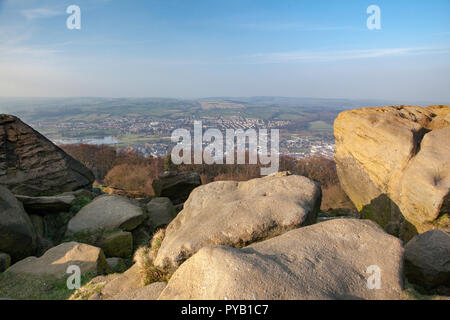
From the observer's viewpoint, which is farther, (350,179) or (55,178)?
(55,178)

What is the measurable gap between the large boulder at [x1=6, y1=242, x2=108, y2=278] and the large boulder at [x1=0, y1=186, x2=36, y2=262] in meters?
0.64

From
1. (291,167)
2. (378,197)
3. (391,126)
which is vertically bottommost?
(291,167)

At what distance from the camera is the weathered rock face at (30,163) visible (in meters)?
12.7

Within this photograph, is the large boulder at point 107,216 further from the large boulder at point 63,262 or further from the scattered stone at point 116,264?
the large boulder at point 63,262

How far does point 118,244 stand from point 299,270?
26.5ft

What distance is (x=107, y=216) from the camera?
11.5 meters

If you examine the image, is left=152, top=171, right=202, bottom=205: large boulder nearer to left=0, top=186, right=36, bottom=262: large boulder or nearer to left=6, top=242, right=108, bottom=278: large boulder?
left=0, top=186, right=36, bottom=262: large boulder

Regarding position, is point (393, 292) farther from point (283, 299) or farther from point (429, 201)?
point (429, 201)

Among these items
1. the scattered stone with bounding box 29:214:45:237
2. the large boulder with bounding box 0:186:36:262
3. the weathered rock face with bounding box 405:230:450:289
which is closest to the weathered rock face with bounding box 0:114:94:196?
the scattered stone with bounding box 29:214:45:237

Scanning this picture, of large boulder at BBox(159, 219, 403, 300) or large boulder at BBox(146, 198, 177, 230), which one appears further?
large boulder at BBox(146, 198, 177, 230)

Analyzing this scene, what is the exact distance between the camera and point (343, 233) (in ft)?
18.8

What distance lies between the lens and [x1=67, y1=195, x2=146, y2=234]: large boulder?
36.3ft
